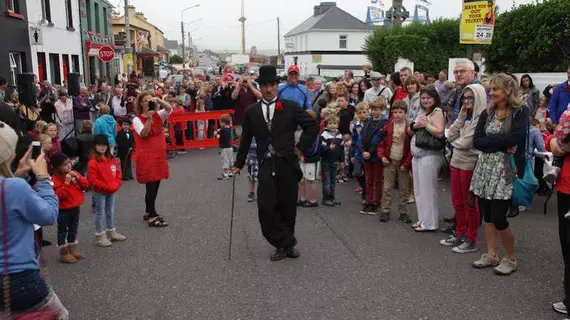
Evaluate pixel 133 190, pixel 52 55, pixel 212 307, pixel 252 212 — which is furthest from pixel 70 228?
pixel 52 55

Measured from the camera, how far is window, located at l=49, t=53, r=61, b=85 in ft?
77.1

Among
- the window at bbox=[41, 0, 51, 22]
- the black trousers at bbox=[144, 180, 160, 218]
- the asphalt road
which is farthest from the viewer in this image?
the window at bbox=[41, 0, 51, 22]

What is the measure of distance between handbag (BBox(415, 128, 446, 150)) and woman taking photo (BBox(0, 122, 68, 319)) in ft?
15.2

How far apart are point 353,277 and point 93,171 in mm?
3266

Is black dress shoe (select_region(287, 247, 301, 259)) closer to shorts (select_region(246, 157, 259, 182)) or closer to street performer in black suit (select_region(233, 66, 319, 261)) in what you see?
street performer in black suit (select_region(233, 66, 319, 261))

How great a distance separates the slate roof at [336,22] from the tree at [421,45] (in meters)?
45.5

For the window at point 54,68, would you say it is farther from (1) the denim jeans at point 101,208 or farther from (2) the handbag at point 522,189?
(2) the handbag at point 522,189

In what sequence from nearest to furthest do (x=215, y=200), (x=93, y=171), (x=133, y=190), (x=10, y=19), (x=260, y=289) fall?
(x=260, y=289) → (x=93, y=171) → (x=215, y=200) → (x=133, y=190) → (x=10, y=19)

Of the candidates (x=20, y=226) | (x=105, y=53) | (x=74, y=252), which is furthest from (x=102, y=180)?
(x=105, y=53)

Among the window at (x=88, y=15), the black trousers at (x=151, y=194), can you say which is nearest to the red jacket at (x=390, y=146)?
the black trousers at (x=151, y=194)

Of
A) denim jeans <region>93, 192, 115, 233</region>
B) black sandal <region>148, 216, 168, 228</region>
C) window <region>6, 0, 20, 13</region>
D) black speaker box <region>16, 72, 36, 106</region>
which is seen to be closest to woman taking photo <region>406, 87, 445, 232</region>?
black sandal <region>148, 216, 168, 228</region>

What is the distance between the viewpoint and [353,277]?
17.3 feet

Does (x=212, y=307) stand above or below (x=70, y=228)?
below

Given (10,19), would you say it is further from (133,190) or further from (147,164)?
(147,164)
